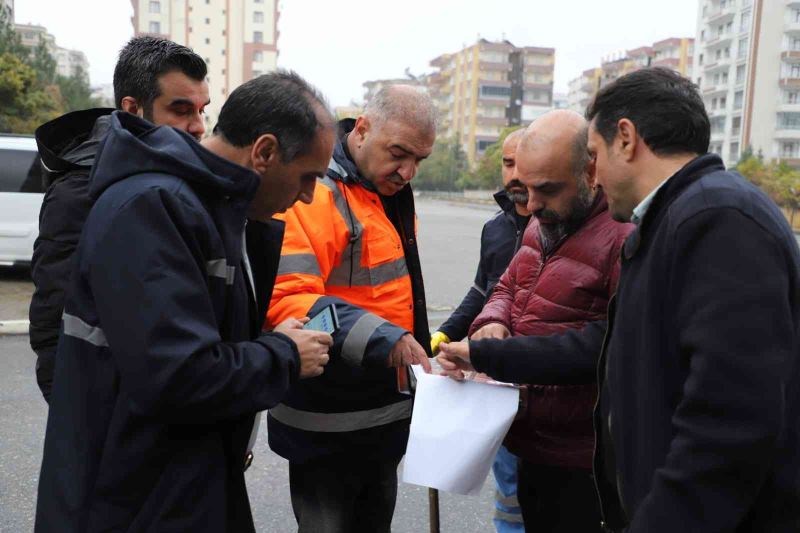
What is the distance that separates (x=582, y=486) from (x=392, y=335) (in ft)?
2.46

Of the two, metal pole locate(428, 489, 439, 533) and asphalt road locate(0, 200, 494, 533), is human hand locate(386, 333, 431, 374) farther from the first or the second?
metal pole locate(428, 489, 439, 533)

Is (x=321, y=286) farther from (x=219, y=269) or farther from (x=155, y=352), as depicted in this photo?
(x=155, y=352)

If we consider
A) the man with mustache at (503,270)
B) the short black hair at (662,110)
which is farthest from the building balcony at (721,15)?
the short black hair at (662,110)

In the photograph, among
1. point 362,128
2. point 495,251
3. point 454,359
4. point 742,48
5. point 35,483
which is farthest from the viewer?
point 742,48

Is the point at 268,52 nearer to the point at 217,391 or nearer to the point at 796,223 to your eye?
the point at 796,223

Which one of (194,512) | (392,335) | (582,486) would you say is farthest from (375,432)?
(194,512)

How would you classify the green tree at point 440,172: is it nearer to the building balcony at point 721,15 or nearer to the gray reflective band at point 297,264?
the building balcony at point 721,15

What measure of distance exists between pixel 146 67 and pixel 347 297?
1.23 m

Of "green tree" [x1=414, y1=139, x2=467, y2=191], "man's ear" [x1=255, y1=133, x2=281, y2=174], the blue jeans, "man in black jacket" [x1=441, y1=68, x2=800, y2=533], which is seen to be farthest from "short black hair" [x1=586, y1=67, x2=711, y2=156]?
"green tree" [x1=414, y1=139, x2=467, y2=191]

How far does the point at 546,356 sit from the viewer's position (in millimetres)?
2174

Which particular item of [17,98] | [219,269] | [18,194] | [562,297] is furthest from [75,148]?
[17,98]

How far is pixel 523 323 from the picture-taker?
94.0 inches

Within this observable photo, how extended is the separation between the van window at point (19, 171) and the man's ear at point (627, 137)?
9.40 metres

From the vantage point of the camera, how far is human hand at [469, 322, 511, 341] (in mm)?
2410
